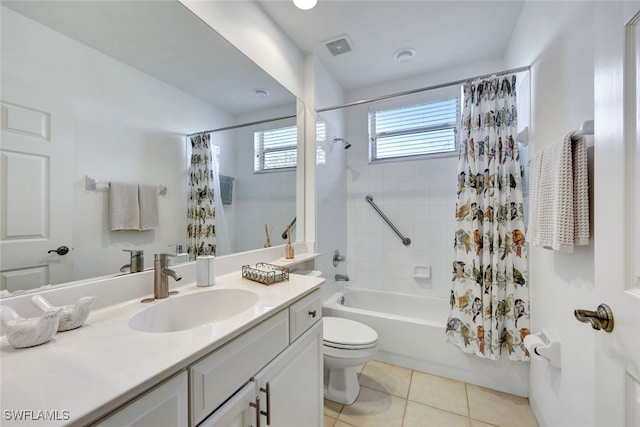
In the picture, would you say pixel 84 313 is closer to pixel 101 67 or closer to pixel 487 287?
pixel 101 67

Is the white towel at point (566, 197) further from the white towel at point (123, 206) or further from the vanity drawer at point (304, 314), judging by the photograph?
the white towel at point (123, 206)

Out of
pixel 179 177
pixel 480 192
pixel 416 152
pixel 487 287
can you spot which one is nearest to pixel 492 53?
pixel 416 152

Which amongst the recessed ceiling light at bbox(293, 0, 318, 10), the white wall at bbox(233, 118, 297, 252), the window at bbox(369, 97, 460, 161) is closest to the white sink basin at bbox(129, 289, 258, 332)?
the white wall at bbox(233, 118, 297, 252)

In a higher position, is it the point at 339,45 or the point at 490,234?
the point at 339,45

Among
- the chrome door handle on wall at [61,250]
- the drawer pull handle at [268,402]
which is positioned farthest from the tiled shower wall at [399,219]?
the chrome door handle on wall at [61,250]

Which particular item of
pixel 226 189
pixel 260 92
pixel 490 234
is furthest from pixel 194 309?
pixel 490 234

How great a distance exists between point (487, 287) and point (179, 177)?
194cm

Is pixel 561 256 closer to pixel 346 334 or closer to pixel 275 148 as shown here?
pixel 346 334

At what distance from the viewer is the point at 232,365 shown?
702 mm

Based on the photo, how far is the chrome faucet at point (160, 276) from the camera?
93cm

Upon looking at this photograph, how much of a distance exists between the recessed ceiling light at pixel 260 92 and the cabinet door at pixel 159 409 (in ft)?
5.29

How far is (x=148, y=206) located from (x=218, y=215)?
0.40 metres

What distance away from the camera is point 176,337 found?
0.64 m

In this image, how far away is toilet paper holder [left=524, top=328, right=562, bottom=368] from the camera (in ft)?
3.74
